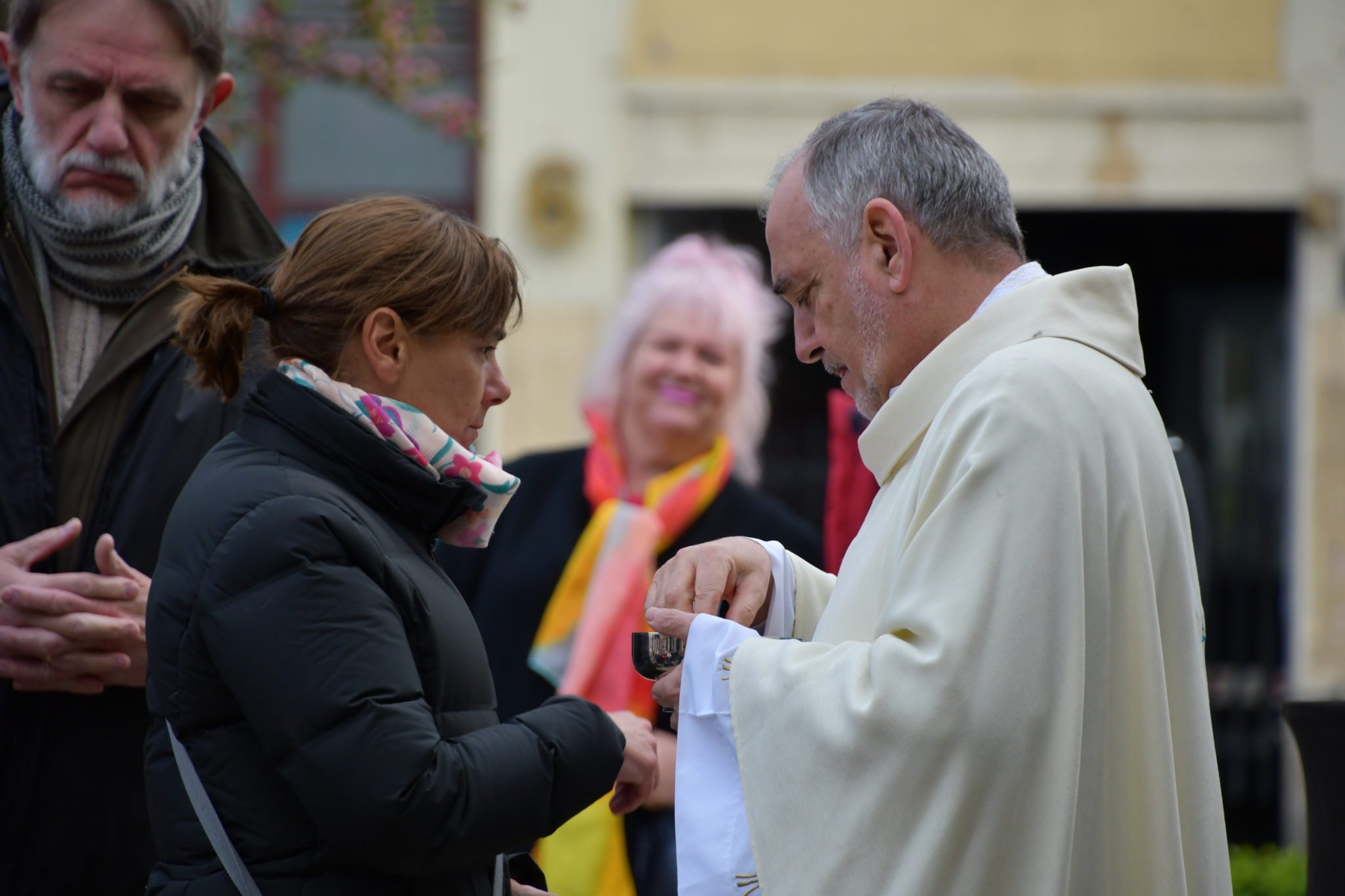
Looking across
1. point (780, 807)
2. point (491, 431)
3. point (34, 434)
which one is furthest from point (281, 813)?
point (491, 431)

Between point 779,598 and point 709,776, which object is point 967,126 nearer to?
point 779,598

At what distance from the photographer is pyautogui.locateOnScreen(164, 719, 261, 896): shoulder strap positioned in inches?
73.4

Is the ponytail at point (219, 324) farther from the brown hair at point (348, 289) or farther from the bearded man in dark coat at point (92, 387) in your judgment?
the bearded man in dark coat at point (92, 387)

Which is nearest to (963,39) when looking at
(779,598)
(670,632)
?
(779,598)

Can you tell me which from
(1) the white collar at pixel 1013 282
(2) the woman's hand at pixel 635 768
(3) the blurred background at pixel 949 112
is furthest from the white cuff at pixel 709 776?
(3) the blurred background at pixel 949 112

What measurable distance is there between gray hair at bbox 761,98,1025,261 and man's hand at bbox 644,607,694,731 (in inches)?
23.8

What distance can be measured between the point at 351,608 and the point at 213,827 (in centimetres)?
33

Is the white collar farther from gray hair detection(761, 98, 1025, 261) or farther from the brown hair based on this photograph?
the brown hair

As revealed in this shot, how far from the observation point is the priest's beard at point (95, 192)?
A: 8.84 ft

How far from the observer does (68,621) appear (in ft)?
7.80

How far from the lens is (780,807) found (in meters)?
2.01

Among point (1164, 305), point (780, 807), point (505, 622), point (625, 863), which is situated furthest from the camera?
point (1164, 305)

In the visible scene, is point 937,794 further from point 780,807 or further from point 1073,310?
point 1073,310

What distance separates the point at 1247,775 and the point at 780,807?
23.3 ft
